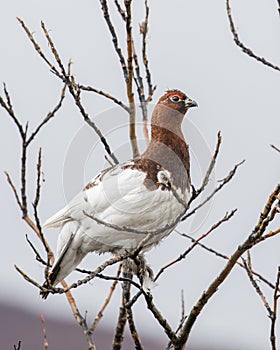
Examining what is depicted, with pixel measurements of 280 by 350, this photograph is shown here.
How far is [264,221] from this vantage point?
3.78 meters

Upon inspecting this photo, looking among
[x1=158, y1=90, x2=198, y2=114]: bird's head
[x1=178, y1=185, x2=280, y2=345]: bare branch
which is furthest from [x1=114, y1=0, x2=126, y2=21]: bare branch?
[x1=178, y1=185, x2=280, y2=345]: bare branch

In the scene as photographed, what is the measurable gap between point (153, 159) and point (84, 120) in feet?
1.71

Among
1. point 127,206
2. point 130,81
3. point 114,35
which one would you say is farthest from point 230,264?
point 114,35

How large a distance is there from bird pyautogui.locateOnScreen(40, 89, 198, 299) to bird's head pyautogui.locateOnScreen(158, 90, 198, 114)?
8.3 inches

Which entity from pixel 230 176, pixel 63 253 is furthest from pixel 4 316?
pixel 230 176

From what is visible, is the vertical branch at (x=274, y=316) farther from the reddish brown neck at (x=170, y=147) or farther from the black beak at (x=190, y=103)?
the black beak at (x=190, y=103)

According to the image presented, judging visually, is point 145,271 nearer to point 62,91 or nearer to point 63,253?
point 63,253

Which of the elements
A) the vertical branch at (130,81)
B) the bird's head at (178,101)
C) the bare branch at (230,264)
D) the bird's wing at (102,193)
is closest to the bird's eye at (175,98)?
the bird's head at (178,101)

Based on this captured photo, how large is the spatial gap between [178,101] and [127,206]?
3.46 feet

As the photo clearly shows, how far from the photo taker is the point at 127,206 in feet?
16.4

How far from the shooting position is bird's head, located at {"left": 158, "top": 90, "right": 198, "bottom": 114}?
18.7 ft

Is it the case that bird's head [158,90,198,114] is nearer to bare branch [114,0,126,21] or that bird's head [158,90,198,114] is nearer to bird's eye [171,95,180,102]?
bird's eye [171,95,180,102]

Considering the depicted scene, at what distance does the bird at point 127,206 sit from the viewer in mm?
4980

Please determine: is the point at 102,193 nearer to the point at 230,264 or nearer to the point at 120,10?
the point at 120,10
